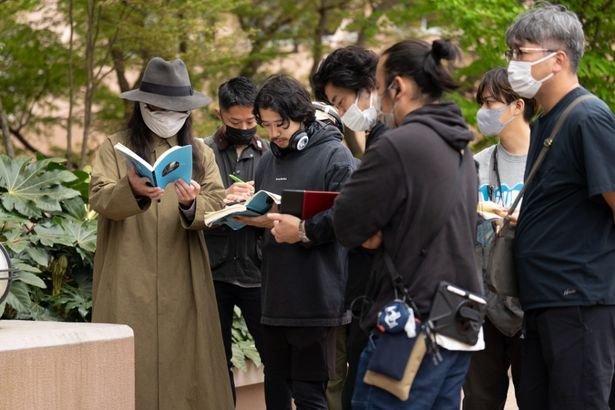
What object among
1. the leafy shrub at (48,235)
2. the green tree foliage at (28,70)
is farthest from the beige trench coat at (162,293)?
the green tree foliage at (28,70)

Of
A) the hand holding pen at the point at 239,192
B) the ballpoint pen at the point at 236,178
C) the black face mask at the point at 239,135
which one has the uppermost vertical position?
the black face mask at the point at 239,135

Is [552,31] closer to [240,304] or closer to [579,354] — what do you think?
[579,354]

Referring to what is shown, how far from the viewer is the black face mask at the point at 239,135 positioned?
244 inches

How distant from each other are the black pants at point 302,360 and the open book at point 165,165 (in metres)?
0.94

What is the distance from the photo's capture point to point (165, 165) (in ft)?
16.1

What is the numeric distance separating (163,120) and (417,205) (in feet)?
7.29

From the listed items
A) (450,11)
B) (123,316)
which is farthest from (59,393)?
(450,11)

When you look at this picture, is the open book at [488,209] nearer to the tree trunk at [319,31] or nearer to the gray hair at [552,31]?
the gray hair at [552,31]

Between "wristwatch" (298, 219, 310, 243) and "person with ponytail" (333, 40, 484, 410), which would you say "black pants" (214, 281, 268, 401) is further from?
"person with ponytail" (333, 40, 484, 410)

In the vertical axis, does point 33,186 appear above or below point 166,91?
below

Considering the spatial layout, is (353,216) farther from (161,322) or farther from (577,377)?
(161,322)

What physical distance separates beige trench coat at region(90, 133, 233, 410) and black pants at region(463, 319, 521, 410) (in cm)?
137

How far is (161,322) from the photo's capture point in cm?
547

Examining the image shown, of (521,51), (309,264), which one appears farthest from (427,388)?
(521,51)
